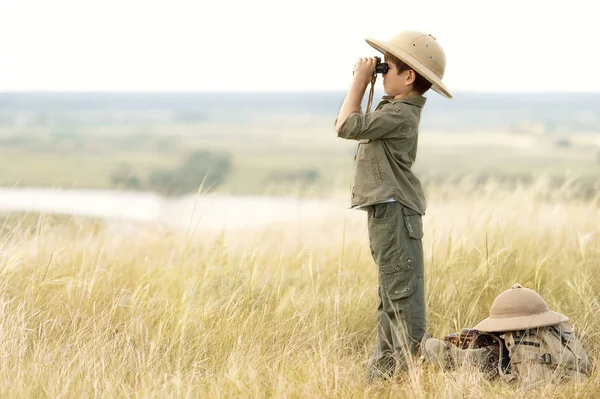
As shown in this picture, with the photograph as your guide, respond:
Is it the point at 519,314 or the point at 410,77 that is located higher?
the point at 410,77

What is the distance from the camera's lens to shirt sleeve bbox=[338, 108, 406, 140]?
3785 millimetres

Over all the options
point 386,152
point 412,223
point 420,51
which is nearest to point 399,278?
point 412,223

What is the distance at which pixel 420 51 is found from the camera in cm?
396

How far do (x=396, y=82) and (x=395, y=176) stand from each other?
0.44 m

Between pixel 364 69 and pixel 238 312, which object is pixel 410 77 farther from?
pixel 238 312

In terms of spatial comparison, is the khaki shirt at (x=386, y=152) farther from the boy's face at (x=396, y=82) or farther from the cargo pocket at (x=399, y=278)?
the cargo pocket at (x=399, y=278)

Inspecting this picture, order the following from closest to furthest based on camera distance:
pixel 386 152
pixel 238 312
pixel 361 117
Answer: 1. pixel 361 117
2. pixel 386 152
3. pixel 238 312

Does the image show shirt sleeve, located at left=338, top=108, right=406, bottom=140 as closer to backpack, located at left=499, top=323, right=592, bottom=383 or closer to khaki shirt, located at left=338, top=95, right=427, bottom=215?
khaki shirt, located at left=338, top=95, right=427, bottom=215

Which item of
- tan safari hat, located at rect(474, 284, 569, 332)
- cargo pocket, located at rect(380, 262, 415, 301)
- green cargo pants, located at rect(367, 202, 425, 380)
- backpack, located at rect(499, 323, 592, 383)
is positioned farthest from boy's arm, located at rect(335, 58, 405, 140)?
backpack, located at rect(499, 323, 592, 383)

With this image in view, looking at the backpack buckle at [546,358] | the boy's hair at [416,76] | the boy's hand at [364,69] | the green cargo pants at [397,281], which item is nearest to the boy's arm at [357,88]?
the boy's hand at [364,69]

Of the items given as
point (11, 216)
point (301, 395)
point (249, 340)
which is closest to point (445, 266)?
point (249, 340)

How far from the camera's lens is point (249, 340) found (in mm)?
4227

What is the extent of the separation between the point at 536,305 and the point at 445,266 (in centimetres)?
92

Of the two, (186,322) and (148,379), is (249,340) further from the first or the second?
(148,379)
